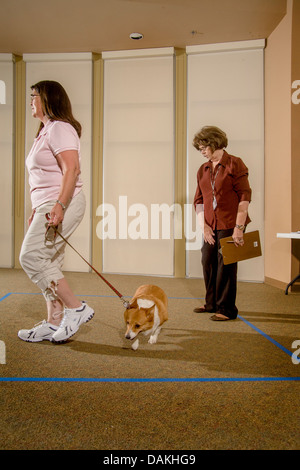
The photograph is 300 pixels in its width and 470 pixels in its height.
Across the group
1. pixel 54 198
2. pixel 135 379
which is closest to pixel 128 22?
pixel 54 198

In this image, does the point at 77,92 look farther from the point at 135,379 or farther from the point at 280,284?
the point at 135,379

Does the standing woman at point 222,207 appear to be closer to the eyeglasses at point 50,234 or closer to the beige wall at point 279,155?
the eyeglasses at point 50,234

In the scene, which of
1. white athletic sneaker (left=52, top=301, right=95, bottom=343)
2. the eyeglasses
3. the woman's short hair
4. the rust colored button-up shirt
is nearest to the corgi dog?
white athletic sneaker (left=52, top=301, right=95, bottom=343)

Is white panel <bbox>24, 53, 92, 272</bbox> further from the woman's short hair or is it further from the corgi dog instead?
the corgi dog

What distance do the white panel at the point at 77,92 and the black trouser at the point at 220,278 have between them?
2.65m

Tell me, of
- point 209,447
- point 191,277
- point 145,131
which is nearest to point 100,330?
point 209,447

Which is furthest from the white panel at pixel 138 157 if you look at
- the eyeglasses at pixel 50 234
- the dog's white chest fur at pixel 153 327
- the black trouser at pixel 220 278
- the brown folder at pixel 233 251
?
the eyeglasses at pixel 50 234

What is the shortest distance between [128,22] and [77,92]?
1.19 m

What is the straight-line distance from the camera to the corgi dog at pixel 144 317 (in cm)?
184

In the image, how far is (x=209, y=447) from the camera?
102cm

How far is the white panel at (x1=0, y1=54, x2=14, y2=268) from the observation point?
5.05 meters

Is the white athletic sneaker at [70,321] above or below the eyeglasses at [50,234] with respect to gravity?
below

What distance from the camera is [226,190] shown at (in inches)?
101

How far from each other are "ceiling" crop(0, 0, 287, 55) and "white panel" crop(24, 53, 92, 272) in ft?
0.50
